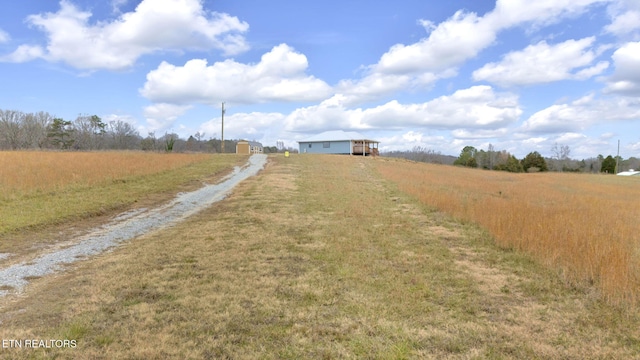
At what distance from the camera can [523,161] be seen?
210 ft

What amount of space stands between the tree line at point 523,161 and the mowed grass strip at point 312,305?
6168 cm

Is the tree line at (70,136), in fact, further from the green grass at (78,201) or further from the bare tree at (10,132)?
the green grass at (78,201)

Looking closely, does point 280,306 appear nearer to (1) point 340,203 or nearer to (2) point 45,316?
(2) point 45,316

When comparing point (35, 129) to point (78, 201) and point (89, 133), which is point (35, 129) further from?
point (78, 201)

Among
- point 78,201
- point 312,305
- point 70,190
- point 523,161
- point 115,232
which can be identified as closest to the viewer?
point 312,305

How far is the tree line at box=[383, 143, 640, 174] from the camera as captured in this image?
6247 cm

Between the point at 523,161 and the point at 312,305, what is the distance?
6959cm

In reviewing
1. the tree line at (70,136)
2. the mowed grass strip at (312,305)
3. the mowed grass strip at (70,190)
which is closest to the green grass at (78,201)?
the mowed grass strip at (70,190)

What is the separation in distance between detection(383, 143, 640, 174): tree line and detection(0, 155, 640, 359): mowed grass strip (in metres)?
61.7

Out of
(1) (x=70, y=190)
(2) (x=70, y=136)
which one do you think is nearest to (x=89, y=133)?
(2) (x=70, y=136)

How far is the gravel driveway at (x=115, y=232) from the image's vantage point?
5541 mm

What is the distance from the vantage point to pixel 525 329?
3.88m

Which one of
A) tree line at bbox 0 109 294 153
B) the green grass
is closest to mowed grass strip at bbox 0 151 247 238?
the green grass

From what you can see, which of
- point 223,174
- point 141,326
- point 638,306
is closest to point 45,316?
point 141,326
